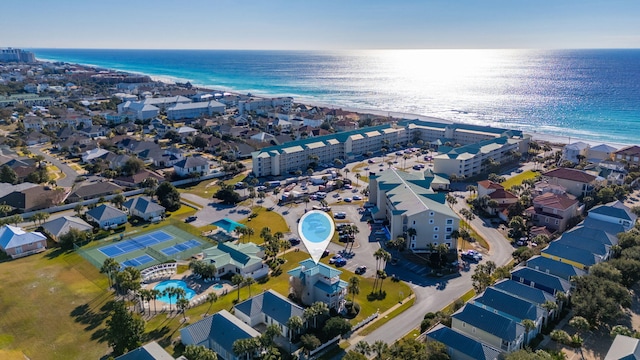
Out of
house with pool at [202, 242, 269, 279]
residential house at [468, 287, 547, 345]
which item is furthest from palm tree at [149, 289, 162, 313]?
residential house at [468, 287, 547, 345]

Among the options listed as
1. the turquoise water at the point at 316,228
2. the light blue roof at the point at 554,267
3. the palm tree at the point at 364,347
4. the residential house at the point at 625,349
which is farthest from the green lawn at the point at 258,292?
the residential house at the point at 625,349

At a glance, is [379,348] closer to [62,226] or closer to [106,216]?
[106,216]

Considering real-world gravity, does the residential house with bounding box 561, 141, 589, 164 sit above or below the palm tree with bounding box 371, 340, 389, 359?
above

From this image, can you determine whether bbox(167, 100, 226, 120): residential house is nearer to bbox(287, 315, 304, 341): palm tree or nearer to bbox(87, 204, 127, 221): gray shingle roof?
bbox(87, 204, 127, 221): gray shingle roof

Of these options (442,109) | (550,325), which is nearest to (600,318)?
(550,325)

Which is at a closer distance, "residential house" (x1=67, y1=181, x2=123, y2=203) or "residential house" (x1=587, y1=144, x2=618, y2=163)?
"residential house" (x1=67, y1=181, x2=123, y2=203)
